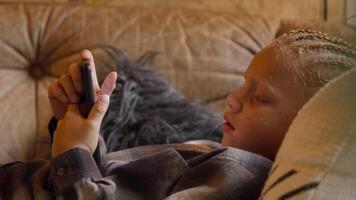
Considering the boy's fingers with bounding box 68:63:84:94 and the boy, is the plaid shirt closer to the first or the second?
the boy

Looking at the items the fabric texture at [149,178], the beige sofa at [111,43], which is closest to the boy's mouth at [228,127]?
the fabric texture at [149,178]

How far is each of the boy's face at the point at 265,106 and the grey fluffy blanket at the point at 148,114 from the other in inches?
15.4

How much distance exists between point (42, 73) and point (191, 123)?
0.38 m

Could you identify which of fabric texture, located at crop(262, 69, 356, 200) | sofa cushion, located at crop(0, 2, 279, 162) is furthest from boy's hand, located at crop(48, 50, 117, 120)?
sofa cushion, located at crop(0, 2, 279, 162)

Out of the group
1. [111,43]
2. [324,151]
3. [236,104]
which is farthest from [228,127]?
[111,43]

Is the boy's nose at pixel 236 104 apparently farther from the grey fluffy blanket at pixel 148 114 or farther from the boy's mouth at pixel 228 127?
the grey fluffy blanket at pixel 148 114

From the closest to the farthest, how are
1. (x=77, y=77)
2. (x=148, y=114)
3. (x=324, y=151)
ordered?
1. (x=324, y=151)
2. (x=77, y=77)
3. (x=148, y=114)

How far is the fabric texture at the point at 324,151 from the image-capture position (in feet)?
1.85

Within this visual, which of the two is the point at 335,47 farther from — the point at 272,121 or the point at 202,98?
the point at 202,98

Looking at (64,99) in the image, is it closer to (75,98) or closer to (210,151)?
(75,98)

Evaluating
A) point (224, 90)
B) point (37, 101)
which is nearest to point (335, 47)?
point (224, 90)

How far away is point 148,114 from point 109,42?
0.76 feet

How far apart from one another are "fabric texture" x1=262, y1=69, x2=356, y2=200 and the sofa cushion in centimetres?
86

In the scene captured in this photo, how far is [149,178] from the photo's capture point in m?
0.80
